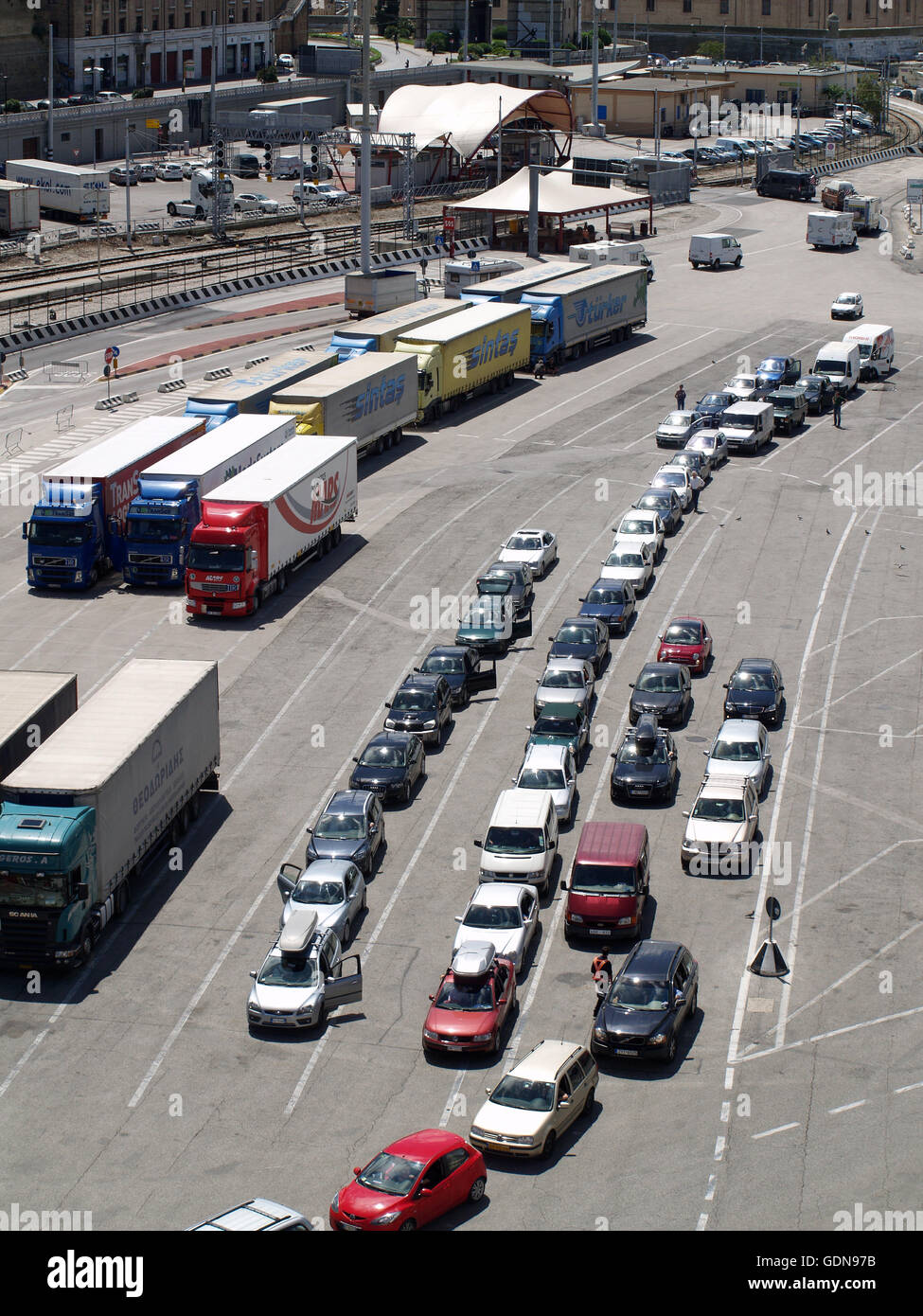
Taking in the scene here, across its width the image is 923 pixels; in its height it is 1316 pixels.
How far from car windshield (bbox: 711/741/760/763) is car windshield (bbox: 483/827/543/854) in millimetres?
6754

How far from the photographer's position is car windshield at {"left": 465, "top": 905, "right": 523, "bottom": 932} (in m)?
36.9

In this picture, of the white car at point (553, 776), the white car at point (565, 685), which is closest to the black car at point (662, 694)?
the white car at point (565, 685)

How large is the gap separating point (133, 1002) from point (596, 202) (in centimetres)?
8905

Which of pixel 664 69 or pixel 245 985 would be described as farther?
pixel 664 69

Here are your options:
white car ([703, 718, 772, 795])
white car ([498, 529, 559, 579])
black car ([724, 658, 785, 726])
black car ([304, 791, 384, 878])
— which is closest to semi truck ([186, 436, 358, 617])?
white car ([498, 529, 559, 579])

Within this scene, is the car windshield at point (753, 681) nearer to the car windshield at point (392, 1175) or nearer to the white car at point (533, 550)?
the white car at point (533, 550)

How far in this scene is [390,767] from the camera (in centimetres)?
4391

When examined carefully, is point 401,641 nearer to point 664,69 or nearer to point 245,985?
point 245,985

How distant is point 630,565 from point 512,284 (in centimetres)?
3569

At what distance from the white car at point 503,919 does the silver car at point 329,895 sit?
2313 mm

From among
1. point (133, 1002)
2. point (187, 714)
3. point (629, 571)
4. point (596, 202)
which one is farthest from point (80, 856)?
point (596, 202)

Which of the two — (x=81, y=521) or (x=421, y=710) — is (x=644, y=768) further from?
(x=81, y=521)

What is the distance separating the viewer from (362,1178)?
27.6 m

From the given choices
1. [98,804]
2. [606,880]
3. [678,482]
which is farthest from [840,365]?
[98,804]
